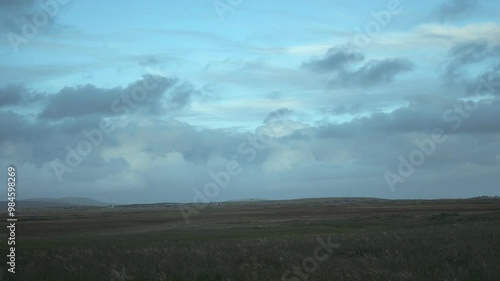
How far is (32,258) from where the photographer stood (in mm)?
17516

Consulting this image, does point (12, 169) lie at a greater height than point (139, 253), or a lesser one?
greater

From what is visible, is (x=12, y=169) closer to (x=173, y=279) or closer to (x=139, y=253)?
A: (x=173, y=279)

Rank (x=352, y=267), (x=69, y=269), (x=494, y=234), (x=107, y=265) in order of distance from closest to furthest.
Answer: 1. (x=352, y=267)
2. (x=69, y=269)
3. (x=107, y=265)
4. (x=494, y=234)

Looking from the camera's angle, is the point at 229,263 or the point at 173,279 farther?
the point at 229,263

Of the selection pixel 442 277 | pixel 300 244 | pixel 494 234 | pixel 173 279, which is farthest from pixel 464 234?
pixel 173 279

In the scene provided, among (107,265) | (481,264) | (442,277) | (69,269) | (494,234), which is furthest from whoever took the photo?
(494,234)

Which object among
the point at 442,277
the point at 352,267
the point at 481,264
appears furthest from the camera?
the point at 352,267

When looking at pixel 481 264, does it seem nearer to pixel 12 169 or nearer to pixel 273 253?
pixel 273 253

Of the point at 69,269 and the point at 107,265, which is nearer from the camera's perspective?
the point at 69,269

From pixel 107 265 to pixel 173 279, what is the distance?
3429 millimetres

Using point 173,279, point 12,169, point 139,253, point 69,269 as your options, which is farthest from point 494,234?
point 12,169

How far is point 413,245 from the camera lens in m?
15.4

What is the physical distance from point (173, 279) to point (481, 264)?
294 inches

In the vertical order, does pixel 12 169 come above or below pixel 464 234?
above
